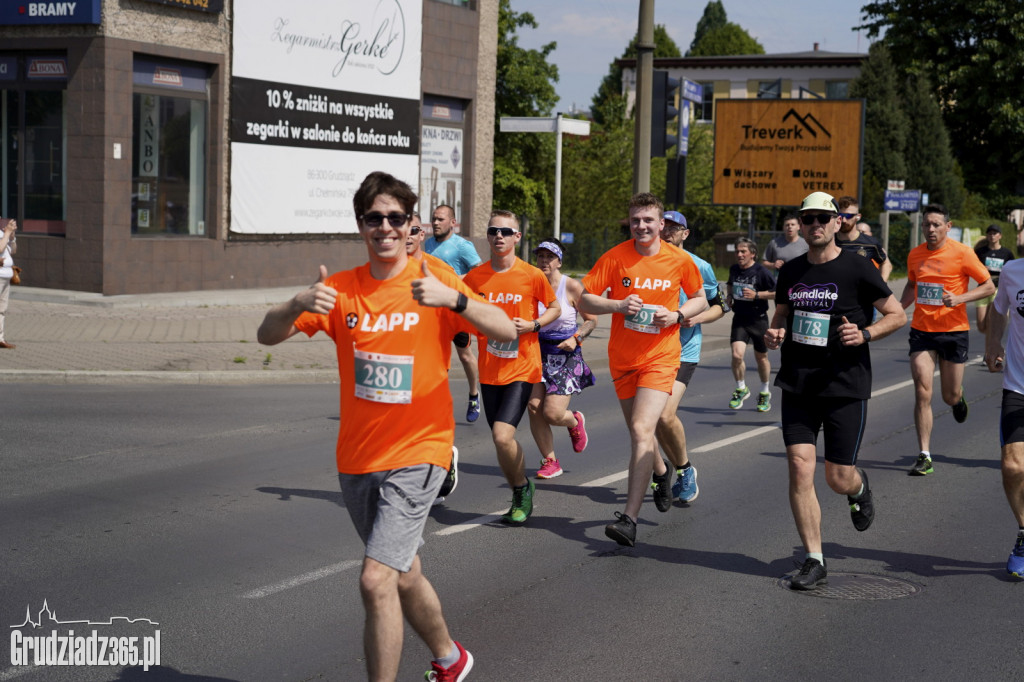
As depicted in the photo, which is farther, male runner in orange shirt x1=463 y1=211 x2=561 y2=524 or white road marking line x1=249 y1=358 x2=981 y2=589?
male runner in orange shirt x1=463 y1=211 x2=561 y2=524

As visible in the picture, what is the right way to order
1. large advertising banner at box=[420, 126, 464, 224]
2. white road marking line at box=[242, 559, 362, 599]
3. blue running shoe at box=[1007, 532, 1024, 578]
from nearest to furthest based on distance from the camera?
white road marking line at box=[242, 559, 362, 599]
blue running shoe at box=[1007, 532, 1024, 578]
large advertising banner at box=[420, 126, 464, 224]

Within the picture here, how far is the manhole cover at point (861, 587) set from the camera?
20.3ft

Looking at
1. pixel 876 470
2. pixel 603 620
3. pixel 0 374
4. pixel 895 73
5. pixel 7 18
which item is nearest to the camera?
pixel 603 620

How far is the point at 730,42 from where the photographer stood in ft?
336

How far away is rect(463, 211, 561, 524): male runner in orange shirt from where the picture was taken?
756cm

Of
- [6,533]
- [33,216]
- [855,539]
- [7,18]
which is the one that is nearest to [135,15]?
[7,18]

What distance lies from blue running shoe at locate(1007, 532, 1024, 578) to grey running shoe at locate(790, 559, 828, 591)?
1101 mm

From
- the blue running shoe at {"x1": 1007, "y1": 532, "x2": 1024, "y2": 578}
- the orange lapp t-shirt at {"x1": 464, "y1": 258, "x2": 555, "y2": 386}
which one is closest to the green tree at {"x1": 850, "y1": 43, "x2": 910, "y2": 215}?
the orange lapp t-shirt at {"x1": 464, "y1": 258, "x2": 555, "y2": 386}

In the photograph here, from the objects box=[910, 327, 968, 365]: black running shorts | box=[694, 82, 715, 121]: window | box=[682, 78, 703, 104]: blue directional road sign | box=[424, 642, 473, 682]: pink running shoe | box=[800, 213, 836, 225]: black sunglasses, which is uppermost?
box=[694, 82, 715, 121]: window

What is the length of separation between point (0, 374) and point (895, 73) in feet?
162

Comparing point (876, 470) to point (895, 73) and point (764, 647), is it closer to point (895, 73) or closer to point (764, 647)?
point (764, 647)

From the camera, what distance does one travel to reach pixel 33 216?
21.0 m

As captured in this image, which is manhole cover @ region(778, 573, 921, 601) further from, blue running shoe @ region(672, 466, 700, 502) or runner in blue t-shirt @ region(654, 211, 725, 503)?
blue running shoe @ region(672, 466, 700, 502)

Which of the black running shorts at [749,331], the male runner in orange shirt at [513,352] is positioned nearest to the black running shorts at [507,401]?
the male runner in orange shirt at [513,352]
